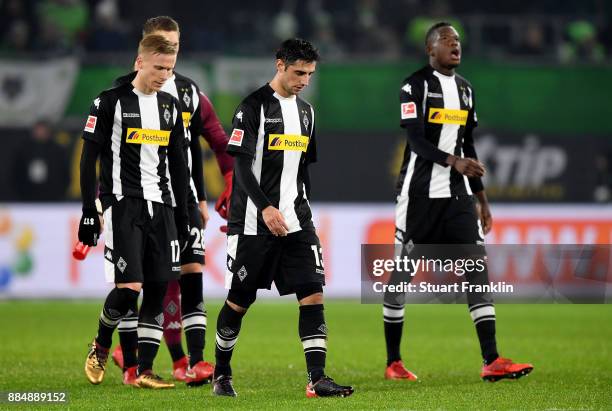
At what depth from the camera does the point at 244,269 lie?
7059 millimetres

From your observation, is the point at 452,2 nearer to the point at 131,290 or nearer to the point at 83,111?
the point at 83,111

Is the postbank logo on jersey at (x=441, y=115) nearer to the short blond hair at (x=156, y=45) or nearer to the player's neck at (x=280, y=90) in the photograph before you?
the player's neck at (x=280, y=90)

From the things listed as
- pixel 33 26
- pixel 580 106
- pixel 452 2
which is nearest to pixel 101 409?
pixel 580 106

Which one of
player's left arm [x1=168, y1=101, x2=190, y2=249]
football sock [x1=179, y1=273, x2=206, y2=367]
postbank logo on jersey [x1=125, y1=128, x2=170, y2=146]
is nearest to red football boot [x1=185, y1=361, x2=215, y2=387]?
football sock [x1=179, y1=273, x2=206, y2=367]

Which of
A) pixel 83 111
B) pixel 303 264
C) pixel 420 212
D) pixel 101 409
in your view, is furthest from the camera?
pixel 83 111

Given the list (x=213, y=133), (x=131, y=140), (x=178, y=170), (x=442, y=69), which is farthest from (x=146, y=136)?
(x=442, y=69)

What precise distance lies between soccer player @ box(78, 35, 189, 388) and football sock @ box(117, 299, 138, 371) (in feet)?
0.72

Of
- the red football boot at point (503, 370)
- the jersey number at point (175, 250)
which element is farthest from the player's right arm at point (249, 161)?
the red football boot at point (503, 370)

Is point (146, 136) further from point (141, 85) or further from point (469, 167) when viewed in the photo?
point (469, 167)

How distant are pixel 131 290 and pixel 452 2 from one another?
47.6 ft

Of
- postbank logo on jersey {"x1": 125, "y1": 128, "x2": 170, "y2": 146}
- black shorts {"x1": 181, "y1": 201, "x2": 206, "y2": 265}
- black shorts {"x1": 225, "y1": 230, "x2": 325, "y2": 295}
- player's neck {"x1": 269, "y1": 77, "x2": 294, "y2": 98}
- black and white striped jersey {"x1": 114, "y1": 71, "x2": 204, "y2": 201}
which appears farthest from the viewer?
black shorts {"x1": 181, "y1": 201, "x2": 206, "y2": 265}

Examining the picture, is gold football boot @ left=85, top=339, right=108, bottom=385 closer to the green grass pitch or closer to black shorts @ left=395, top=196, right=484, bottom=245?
the green grass pitch

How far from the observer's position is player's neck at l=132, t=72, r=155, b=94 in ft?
24.7

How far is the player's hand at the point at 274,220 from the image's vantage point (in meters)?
6.83
